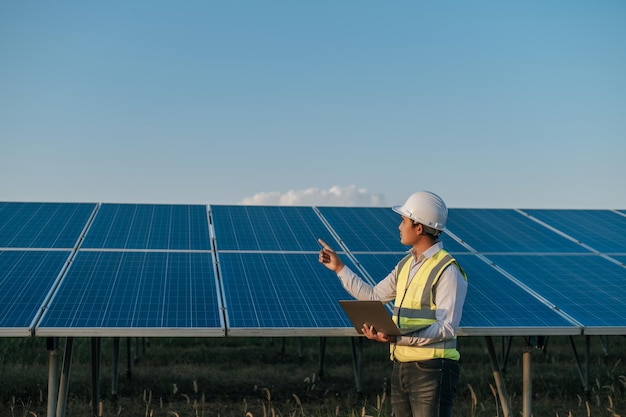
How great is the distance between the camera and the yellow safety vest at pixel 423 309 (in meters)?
5.79

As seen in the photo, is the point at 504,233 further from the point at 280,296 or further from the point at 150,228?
the point at 150,228

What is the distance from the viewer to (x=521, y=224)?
14086 millimetres

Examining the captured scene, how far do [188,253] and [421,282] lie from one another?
20.3 ft

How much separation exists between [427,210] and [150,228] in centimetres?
761

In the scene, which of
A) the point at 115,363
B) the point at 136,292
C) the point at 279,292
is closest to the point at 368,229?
the point at 279,292

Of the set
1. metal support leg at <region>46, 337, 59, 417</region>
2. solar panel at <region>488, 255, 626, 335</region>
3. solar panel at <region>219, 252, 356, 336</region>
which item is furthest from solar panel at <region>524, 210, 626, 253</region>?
metal support leg at <region>46, 337, 59, 417</region>

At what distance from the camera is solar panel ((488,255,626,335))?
10.1m

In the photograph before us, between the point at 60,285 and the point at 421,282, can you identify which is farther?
the point at 60,285

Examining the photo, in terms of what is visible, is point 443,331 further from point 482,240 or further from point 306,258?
point 482,240

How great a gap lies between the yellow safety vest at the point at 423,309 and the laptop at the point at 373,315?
0.37 ft

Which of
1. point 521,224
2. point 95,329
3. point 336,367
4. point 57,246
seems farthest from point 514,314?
point 336,367

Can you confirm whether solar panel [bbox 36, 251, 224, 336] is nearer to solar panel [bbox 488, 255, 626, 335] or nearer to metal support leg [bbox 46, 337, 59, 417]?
metal support leg [bbox 46, 337, 59, 417]

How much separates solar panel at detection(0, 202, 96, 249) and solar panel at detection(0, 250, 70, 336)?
0.43 m

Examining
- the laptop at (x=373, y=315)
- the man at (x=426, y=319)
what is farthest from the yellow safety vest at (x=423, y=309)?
the laptop at (x=373, y=315)
